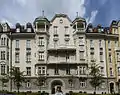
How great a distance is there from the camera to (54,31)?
2793 inches

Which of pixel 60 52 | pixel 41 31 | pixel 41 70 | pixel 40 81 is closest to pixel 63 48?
pixel 60 52

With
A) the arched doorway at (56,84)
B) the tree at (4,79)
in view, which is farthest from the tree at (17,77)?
the arched doorway at (56,84)

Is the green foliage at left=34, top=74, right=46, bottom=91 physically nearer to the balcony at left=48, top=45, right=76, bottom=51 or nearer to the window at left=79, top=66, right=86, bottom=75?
the balcony at left=48, top=45, right=76, bottom=51

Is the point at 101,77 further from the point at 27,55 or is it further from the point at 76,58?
the point at 27,55

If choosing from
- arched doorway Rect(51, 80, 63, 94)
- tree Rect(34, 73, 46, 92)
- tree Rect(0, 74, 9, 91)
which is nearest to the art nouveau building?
arched doorway Rect(51, 80, 63, 94)

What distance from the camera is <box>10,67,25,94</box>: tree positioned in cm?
6156

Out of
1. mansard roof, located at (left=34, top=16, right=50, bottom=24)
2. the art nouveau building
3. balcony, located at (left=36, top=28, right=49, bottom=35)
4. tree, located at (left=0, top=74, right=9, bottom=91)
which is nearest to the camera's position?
tree, located at (left=0, top=74, right=9, bottom=91)

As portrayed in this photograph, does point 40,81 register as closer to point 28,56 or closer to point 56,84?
point 56,84

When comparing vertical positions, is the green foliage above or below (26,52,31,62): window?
below

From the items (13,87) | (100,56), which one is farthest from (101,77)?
(13,87)

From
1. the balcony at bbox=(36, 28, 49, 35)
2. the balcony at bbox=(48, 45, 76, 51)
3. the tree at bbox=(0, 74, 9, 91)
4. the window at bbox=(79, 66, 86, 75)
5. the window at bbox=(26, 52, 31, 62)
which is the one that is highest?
the balcony at bbox=(36, 28, 49, 35)

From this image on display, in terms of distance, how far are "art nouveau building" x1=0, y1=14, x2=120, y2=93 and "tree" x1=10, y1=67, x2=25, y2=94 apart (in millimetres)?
2293

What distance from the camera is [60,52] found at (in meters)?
68.9

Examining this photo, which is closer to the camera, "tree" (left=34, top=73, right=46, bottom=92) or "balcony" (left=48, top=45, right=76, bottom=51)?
"tree" (left=34, top=73, right=46, bottom=92)
